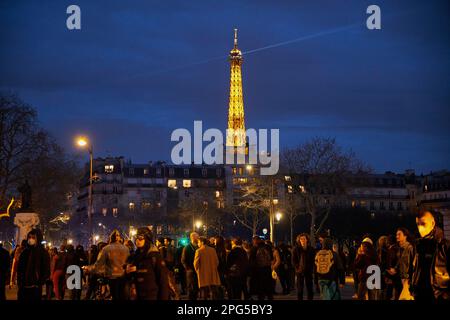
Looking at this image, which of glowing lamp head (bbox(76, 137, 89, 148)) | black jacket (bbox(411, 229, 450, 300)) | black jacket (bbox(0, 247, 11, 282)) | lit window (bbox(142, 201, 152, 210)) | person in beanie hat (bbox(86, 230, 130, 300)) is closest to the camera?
black jacket (bbox(411, 229, 450, 300))

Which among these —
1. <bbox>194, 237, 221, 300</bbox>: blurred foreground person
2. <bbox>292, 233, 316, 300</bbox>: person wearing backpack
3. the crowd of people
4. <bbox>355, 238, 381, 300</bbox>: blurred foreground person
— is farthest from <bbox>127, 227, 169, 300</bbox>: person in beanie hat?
<bbox>292, 233, 316, 300</bbox>: person wearing backpack

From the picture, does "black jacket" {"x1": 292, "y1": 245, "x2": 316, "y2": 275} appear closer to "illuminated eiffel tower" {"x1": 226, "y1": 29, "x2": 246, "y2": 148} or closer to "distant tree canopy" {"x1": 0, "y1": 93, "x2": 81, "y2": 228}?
"distant tree canopy" {"x1": 0, "y1": 93, "x2": 81, "y2": 228}

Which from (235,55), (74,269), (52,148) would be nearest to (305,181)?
(52,148)

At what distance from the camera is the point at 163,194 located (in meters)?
148

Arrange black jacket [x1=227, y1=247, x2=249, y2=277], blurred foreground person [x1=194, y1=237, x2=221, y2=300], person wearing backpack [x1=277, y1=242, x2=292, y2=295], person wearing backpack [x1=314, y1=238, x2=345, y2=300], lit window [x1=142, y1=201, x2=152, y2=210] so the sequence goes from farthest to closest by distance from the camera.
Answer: lit window [x1=142, y1=201, x2=152, y2=210], person wearing backpack [x1=277, y1=242, x2=292, y2=295], black jacket [x1=227, y1=247, x2=249, y2=277], blurred foreground person [x1=194, y1=237, x2=221, y2=300], person wearing backpack [x1=314, y1=238, x2=345, y2=300]

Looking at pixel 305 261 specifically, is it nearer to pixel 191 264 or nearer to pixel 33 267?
pixel 191 264

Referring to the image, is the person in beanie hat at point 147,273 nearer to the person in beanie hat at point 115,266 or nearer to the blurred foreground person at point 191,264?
the person in beanie hat at point 115,266

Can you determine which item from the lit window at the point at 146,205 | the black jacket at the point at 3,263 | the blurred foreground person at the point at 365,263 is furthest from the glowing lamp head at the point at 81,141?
the lit window at the point at 146,205

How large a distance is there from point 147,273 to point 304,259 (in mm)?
7436

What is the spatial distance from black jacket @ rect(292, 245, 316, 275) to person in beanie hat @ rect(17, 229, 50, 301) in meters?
7.10

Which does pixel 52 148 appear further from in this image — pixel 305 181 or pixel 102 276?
pixel 102 276

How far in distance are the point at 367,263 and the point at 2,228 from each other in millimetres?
89921

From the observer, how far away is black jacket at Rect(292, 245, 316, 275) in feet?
65.6

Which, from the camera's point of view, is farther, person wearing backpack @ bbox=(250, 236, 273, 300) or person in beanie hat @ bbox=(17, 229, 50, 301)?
person wearing backpack @ bbox=(250, 236, 273, 300)
